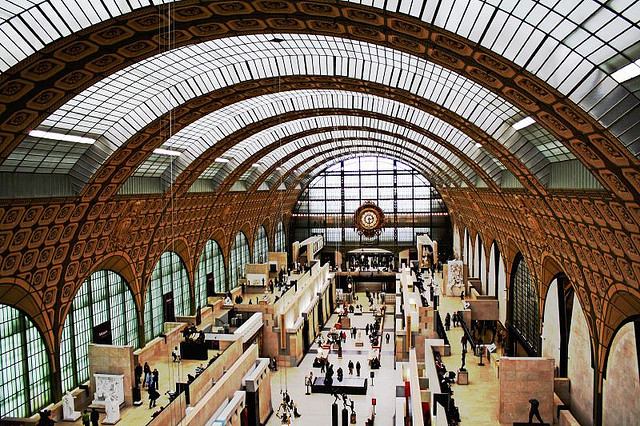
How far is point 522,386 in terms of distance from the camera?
22.4 m

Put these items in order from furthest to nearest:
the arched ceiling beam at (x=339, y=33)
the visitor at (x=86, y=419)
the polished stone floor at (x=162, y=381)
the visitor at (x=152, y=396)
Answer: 1. the visitor at (x=152, y=396)
2. the polished stone floor at (x=162, y=381)
3. the visitor at (x=86, y=419)
4. the arched ceiling beam at (x=339, y=33)

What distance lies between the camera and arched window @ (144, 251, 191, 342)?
124 ft

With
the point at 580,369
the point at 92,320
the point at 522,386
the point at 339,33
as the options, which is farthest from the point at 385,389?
the point at 339,33

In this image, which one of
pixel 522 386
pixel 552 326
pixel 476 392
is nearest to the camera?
pixel 522 386

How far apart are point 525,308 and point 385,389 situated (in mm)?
10126

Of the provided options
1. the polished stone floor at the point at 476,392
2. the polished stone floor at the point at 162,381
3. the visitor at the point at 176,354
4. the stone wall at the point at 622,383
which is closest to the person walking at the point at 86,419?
the polished stone floor at the point at 162,381

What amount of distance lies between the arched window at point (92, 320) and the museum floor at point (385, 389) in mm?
9985

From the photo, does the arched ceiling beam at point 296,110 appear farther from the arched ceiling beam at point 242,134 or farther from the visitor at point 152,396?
the visitor at point 152,396

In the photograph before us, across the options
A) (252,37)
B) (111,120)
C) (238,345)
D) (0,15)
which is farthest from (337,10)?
(238,345)

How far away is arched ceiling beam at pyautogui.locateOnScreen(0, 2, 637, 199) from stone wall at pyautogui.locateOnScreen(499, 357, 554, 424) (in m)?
9.57

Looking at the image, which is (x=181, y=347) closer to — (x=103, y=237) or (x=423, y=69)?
(x=103, y=237)

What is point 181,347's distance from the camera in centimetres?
3247

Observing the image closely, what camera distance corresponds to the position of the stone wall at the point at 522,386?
73.1 feet

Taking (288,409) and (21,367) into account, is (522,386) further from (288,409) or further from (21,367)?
(21,367)
